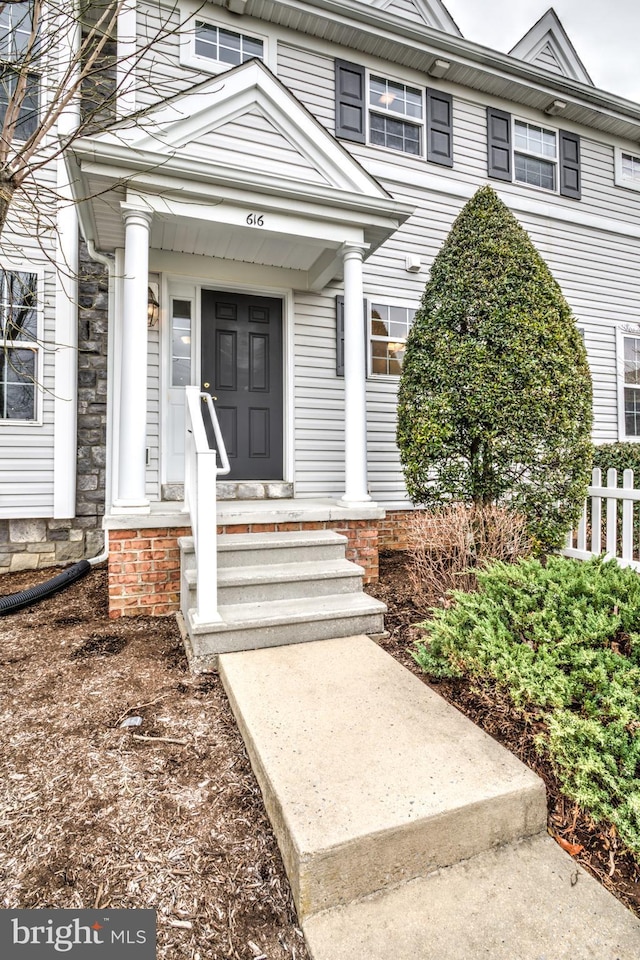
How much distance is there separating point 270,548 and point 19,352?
3572 millimetres

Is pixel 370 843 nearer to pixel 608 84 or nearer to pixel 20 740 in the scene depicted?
pixel 20 740

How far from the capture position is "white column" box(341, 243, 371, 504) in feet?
13.9

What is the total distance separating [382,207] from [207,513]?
3272 mm

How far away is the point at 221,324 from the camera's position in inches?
204

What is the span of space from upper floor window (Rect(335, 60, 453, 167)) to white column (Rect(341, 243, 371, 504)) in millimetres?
2618

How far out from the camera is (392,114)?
19.7ft

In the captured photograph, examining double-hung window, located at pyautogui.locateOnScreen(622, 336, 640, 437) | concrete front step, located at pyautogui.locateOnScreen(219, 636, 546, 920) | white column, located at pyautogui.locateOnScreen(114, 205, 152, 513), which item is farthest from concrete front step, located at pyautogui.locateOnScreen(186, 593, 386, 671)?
double-hung window, located at pyautogui.locateOnScreen(622, 336, 640, 437)

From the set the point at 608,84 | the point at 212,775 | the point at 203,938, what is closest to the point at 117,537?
the point at 212,775

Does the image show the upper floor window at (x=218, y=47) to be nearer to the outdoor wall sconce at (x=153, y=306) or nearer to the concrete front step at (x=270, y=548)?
the outdoor wall sconce at (x=153, y=306)

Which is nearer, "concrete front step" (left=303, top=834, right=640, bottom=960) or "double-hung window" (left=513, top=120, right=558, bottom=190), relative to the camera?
"concrete front step" (left=303, top=834, right=640, bottom=960)

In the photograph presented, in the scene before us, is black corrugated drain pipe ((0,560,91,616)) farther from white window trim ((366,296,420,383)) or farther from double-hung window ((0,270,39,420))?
white window trim ((366,296,420,383))

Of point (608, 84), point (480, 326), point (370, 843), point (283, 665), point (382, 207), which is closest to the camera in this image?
point (370, 843)

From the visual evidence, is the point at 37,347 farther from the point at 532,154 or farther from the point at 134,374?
the point at 532,154

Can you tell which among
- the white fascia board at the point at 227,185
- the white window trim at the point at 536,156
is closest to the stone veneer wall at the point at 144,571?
the white fascia board at the point at 227,185
